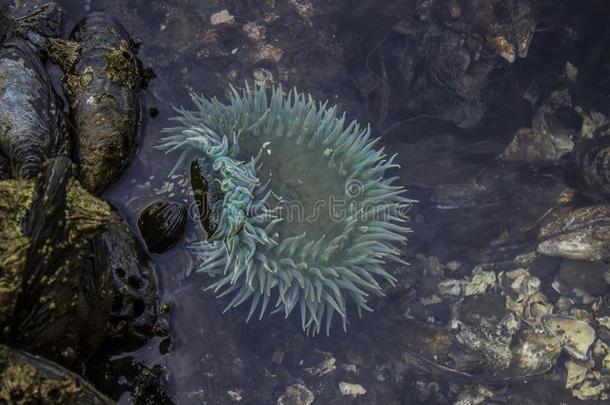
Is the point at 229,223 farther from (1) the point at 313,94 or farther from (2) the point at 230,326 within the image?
(1) the point at 313,94

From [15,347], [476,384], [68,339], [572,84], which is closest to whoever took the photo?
[15,347]

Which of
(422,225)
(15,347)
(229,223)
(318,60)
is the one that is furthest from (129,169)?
(422,225)

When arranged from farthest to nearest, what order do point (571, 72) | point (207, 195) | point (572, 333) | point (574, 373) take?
point (571, 72) → point (572, 333) → point (574, 373) → point (207, 195)

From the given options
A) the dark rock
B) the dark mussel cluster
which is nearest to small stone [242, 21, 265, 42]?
the dark mussel cluster

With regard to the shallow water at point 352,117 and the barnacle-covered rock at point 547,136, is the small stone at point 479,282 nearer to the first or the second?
the shallow water at point 352,117

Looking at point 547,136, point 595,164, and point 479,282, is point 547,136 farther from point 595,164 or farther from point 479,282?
point 479,282

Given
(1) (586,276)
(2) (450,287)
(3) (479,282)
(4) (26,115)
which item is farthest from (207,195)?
(1) (586,276)

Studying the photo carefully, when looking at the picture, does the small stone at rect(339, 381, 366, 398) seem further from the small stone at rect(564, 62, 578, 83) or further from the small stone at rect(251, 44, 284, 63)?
the small stone at rect(564, 62, 578, 83)
